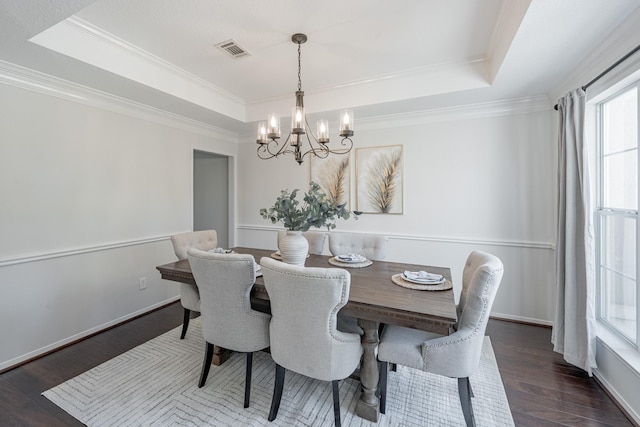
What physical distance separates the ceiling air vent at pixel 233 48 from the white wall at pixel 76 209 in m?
1.33

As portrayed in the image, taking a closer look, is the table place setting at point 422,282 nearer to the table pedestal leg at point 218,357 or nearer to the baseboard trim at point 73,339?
the table pedestal leg at point 218,357

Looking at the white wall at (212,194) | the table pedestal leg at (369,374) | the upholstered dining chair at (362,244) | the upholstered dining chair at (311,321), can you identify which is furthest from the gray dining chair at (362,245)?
the white wall at (212,194)

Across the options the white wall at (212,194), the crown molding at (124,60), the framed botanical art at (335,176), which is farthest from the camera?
the white wall at (212,194)

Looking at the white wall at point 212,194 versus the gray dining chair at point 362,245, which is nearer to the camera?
the gray dining chair at point 362,245

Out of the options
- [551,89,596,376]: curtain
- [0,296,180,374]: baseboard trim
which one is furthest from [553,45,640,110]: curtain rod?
[0,296,180,374]: baseboard trim

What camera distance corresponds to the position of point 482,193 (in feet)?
10.6

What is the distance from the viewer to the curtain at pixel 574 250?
215cm

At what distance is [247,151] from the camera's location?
457 centimetres

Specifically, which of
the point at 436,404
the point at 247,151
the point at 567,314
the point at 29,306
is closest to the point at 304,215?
the point at 436,404

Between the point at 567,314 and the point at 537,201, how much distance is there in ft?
4.10

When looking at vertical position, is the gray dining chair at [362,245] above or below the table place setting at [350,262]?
above

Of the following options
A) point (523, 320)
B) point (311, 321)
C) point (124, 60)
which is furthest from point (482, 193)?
point (124, 60)

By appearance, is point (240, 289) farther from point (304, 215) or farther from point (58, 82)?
point (58, 82)

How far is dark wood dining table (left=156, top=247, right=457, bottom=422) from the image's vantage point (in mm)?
1428
